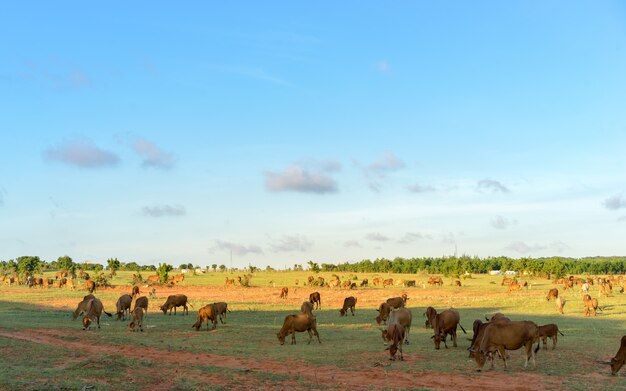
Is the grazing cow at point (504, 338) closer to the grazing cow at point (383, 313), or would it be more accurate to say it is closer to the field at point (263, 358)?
the field at point (263, 358)

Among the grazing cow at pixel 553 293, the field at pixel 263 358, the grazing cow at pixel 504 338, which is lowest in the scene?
the field at pixel 263 358

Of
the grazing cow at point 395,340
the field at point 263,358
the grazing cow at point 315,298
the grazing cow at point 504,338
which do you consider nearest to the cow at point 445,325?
the field at point 263,358

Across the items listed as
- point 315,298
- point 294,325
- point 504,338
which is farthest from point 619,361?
point 315,298

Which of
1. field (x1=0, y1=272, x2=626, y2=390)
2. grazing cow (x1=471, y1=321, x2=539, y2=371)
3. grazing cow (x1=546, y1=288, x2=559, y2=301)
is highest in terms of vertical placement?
grazing cow (x1=471, y1=321, x2=539, y2=371)

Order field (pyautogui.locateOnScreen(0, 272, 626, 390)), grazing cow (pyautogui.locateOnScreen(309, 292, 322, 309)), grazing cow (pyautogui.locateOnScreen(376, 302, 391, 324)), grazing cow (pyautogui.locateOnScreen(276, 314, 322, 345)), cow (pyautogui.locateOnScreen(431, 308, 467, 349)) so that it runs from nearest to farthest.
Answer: field (pyautogui.locateOnScreen(0, 272, 626, 390)), cow (pyautogui.locateOnScreen(431, 308, 467, 349)), grazing cow (pyautogui.locateOnScreen(276, 314, 322, 345)), grazing cow (pyautogui.locateOnScreen(376, 302, 391, 324)), grazing cow (pyautogui.locateOnScreen(309, 292, 322, 309))

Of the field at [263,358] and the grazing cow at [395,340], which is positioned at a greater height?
the grazing cow at [395,340]

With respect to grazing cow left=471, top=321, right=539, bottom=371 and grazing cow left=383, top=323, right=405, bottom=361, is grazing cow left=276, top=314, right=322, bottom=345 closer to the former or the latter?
grazing cow left=383, top=323, right=405, bottom=361

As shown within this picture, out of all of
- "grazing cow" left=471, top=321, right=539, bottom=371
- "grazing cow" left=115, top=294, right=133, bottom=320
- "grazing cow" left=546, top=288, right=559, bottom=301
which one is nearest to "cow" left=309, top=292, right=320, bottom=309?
"grazing cow" left=115, top=294, right=133, bottom=320

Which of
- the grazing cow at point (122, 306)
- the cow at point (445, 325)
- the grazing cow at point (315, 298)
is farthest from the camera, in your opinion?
the grazing cow at point (315, 298)

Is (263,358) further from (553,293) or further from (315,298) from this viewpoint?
(553,293)

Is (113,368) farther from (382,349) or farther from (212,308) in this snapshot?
(212,308)

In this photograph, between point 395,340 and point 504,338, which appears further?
point 395,340

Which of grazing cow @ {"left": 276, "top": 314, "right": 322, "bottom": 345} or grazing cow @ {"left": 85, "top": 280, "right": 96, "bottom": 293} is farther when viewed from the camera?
grazing cow @ {"left": 85, "top": 280, "right": 96, "bottom": 293}

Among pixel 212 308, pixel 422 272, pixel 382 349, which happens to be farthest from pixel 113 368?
pixel 422 272
